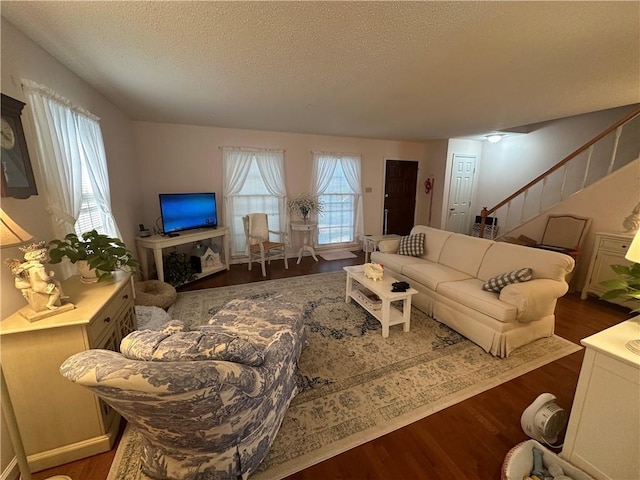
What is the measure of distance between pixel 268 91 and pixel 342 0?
1.49 m

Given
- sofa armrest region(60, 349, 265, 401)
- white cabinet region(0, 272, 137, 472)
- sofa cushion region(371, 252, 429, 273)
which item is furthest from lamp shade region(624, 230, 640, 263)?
white cabinet region(0, 272, 137, 472)

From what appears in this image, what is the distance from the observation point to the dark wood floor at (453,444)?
4.70 ft

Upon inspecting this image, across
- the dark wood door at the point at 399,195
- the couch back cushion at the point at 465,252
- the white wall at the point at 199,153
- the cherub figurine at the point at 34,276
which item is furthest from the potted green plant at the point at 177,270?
the dark wood door at the point at 399,195

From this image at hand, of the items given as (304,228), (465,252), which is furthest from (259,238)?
(465,252)

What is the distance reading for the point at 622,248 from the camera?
3.22 metres

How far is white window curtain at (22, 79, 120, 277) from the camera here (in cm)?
170

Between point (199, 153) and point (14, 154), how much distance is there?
3155 millimetres

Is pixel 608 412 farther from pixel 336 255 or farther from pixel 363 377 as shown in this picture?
pixel 336 255

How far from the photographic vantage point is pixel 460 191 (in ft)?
20.2

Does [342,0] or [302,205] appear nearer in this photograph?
[342,0]

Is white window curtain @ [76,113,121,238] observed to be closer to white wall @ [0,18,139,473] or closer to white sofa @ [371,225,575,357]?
white wall @ [0,18,139,473]

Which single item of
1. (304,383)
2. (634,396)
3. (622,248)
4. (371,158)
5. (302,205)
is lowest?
(304,383)

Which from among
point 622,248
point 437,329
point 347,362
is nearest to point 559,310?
point 622,248

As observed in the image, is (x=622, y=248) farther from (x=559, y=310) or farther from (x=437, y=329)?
(x=437, y=329)
